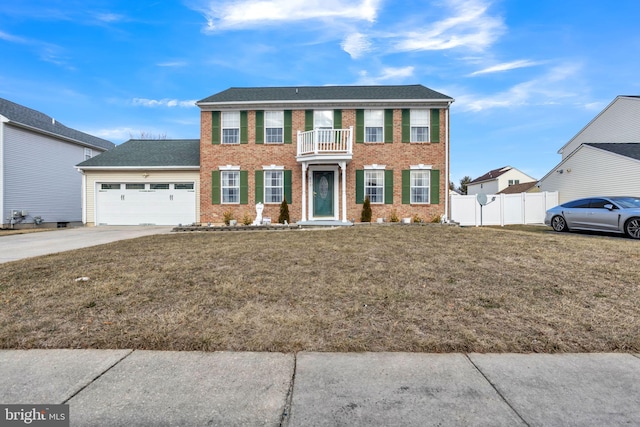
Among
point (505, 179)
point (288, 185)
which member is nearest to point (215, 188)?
point (288, 185)

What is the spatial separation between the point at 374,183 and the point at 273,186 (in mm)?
5133

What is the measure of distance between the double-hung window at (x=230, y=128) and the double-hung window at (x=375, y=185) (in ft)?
Answer: 23.0

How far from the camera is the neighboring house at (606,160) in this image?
1541cm

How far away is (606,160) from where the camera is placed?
16.2 m

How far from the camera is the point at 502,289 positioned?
4.43 meters

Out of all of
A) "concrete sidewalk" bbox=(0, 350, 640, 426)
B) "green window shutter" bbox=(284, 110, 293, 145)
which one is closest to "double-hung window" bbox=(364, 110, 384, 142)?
"green window shutter" bbox=(284, 110, 293, 145)

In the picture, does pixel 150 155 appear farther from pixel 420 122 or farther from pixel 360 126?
pixel 420 122

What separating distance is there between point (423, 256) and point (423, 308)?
2.67 m

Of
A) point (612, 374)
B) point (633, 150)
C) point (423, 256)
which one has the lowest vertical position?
point (612, 374)

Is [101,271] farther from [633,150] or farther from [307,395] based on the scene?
[633,150]

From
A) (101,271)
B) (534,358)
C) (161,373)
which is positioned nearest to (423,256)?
(534,358)

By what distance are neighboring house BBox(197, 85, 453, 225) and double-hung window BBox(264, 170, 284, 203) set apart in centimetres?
5

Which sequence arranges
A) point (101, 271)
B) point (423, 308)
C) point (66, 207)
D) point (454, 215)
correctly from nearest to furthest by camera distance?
point (423, 308) → point (101, 271) → point (454, 215) → point (66, 207)

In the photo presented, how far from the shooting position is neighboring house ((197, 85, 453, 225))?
50.4 ft
